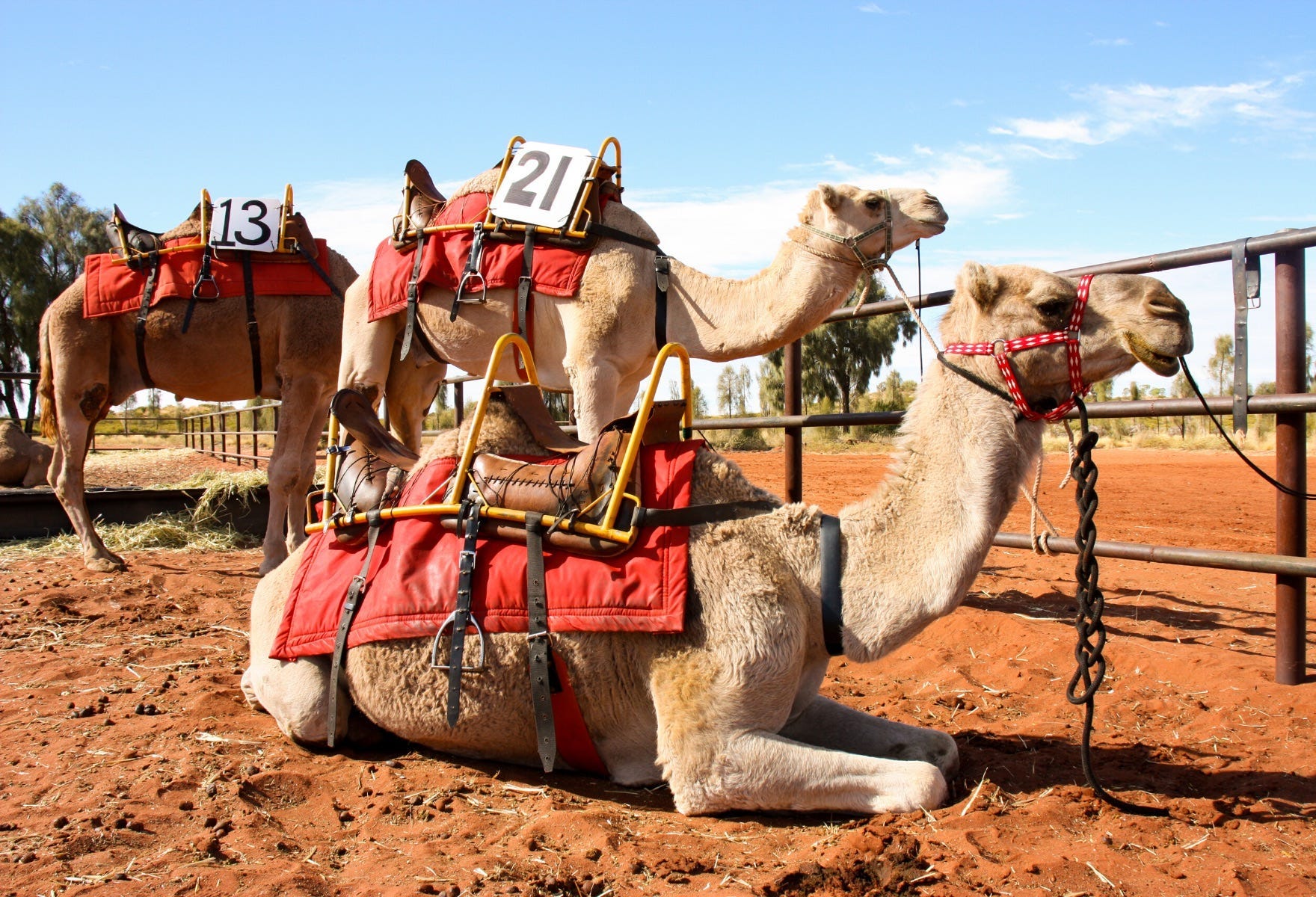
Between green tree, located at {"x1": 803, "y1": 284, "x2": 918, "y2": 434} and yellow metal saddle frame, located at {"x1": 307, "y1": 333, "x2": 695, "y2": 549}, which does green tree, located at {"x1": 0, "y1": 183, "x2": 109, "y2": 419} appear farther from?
yellow metal saddle frame, located at {"x1": 307, "y1": 333, "x2": 695, "y2": 549}

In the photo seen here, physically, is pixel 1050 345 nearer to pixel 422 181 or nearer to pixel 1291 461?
pixel 1291 461

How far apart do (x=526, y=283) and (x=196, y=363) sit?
379cm

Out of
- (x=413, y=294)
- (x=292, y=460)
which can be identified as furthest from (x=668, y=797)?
(x=292, y=460)

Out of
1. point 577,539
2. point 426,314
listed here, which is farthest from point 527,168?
point 577,539

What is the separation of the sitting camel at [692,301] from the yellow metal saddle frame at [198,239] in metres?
2.61

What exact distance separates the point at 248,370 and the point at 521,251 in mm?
3626

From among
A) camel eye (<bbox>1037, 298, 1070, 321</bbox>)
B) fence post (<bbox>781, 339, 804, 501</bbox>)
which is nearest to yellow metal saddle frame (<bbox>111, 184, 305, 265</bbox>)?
fence post (<bbox>781, 339, 804, 501</bbox>)

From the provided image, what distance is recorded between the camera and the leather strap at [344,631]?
3254mm

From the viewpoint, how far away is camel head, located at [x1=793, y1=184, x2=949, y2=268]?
509 cm

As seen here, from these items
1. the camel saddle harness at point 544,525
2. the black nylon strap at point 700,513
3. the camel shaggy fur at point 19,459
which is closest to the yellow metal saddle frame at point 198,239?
the camel saddle harness at point 544,525

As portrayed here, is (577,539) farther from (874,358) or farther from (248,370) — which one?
(874,358)

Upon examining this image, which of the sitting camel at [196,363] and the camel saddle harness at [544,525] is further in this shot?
the sitting camel at [196,363]

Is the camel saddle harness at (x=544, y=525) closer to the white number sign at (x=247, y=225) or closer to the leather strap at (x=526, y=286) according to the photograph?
the leather strap at (x=526, y=286)

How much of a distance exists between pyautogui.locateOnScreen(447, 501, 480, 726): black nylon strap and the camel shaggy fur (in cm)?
1228
